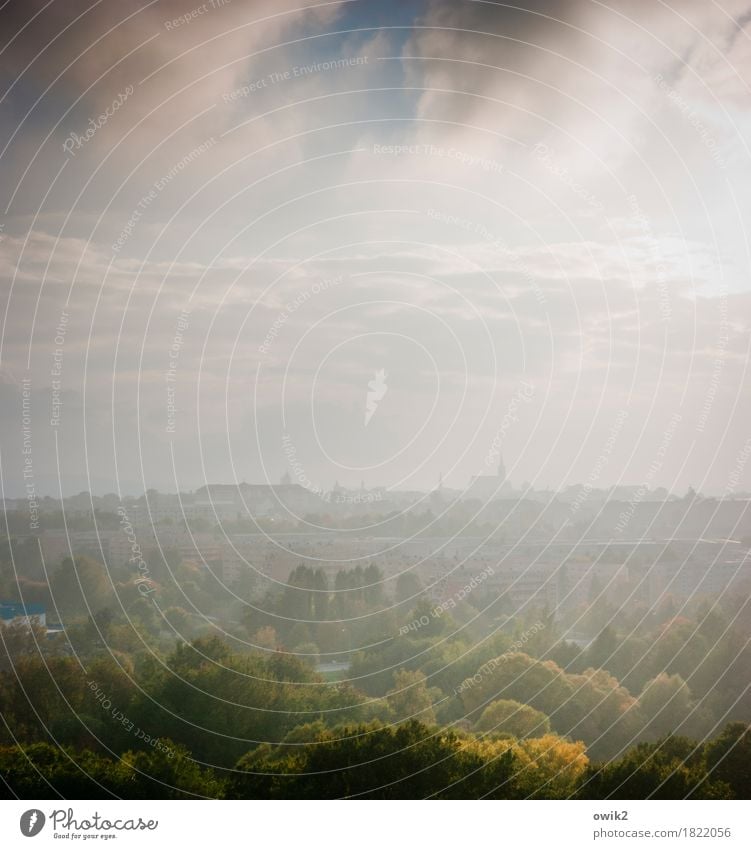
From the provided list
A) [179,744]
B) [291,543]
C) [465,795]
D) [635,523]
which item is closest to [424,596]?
[291,543]

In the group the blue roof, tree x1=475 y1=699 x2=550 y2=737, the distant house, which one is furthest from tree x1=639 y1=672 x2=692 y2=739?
the blue roof

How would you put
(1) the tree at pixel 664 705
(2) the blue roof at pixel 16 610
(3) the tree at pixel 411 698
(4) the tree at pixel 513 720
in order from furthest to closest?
(2) the blue roof at pixel 16 610, (1) the tree at pixel 664 705, (3) the tree at pixel 411 698, (4) the tree at pixel 513 720

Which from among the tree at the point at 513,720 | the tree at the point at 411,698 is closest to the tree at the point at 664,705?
the tree at the point at 513,720

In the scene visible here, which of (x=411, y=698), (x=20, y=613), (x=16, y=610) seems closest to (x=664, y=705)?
(x=411, y=698)

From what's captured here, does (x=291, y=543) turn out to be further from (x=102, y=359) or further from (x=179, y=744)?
(x=179, y=744)

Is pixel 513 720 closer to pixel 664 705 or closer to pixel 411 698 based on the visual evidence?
pixel 411 698

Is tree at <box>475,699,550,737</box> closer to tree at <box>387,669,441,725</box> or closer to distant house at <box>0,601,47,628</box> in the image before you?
tree at <box>387,669,441,725</box>

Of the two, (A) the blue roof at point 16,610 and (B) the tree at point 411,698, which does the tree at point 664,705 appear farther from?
(A) the blue roof at point 16,610
